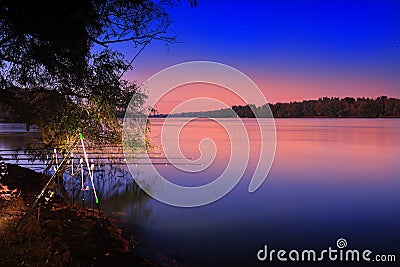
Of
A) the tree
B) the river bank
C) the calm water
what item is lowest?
the calm water

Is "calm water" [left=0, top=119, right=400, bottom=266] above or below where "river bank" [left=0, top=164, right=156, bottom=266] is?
below

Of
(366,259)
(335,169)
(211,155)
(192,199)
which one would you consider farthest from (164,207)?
(211,155)

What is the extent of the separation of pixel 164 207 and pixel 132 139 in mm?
2698

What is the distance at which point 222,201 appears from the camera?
1423 cm

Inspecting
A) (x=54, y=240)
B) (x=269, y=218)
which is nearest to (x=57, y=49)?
(x=54, y=240)

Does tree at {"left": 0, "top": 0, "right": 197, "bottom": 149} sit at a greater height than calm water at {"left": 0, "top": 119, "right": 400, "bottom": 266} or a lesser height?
greater

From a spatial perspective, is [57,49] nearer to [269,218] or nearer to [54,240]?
[54,240]

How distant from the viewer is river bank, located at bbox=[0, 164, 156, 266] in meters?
4.34

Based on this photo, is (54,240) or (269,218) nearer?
(54,240)

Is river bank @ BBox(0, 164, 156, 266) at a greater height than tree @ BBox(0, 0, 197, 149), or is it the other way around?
tree @ BBox(0, 0, 197, 149)

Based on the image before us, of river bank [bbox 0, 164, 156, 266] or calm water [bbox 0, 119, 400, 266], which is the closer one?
river bank [bbox 0, 164, 156, 266]

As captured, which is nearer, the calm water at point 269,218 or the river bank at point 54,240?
the river bank at point 54,240

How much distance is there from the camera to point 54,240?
207 inches

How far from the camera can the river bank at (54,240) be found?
434 cm
